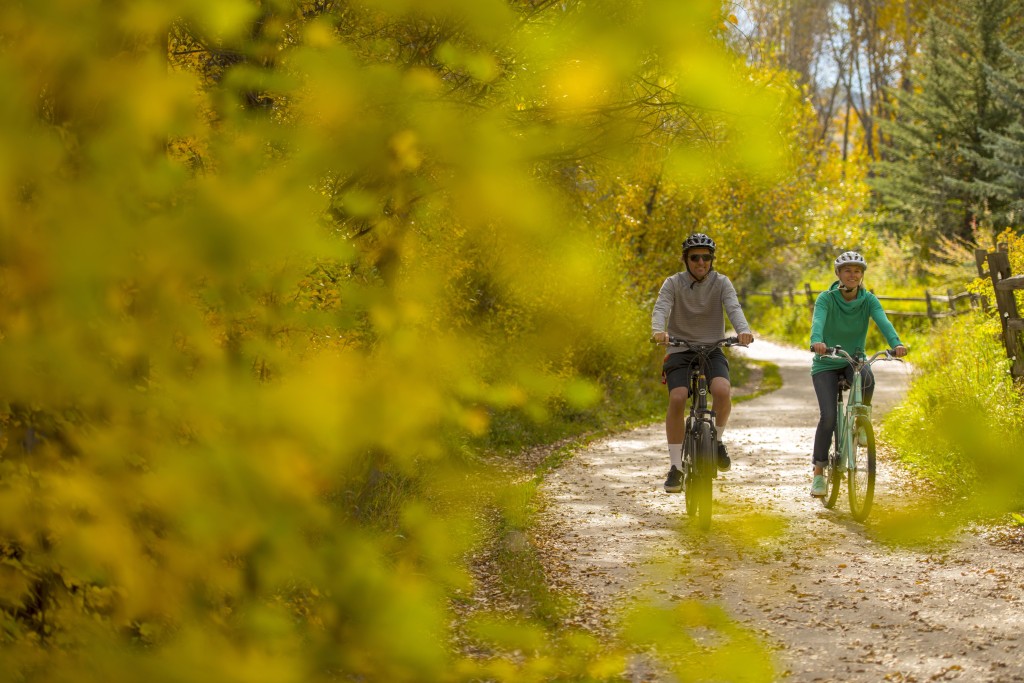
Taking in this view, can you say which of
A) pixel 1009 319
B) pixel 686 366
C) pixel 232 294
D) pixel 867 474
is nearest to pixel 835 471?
pixel 867 474

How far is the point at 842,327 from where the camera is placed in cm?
784

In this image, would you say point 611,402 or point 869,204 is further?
point 869,204

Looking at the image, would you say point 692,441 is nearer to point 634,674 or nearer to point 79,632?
point 634,674

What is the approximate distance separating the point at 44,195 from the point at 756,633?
4.34 meters

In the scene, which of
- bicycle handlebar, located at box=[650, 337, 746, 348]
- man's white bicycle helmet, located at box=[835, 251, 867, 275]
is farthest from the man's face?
man's white bicycle helmet, located at box=[835, 251, 867, 275]

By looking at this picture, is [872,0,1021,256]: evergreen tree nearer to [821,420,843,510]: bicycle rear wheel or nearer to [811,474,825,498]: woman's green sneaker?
[811,474,825,498]: woman's green sneaker

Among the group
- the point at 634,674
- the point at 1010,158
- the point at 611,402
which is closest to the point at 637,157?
the point at 634,674

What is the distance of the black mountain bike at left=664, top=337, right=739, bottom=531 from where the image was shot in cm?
751

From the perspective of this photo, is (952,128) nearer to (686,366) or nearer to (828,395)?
(828,395)

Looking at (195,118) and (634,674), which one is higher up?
(195,118)

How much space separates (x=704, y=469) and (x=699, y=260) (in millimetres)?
1375

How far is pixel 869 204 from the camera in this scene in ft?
122

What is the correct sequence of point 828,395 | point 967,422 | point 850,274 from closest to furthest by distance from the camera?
point 967,422
point 850,274
point 828,395

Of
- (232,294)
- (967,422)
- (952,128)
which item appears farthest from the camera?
(952,128)
